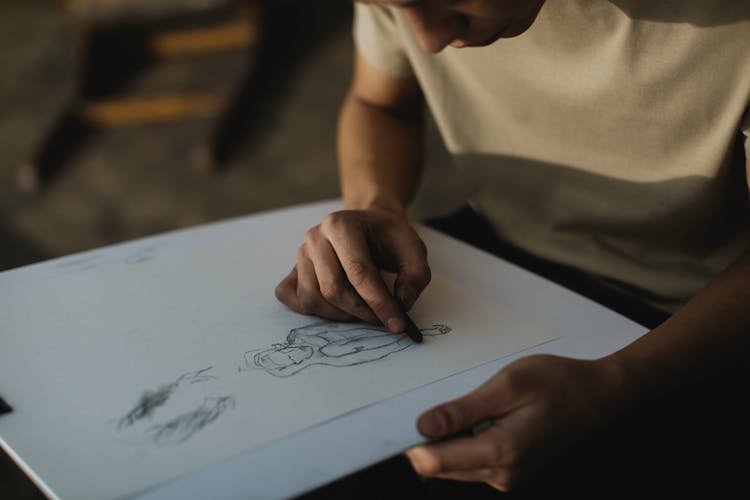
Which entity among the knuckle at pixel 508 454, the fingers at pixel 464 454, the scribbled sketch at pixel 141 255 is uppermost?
the scribbled sketch at pixel 141 255

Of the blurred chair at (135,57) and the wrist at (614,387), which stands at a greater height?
the blurred chair at (135,57)

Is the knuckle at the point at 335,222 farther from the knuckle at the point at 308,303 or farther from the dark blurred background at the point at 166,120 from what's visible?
the dark blurred background at the point at 166,120

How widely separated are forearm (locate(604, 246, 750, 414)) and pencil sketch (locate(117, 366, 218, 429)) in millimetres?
307

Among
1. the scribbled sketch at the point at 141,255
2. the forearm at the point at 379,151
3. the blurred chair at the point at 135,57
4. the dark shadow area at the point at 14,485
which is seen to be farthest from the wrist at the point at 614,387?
the blurred chair at the point at 135,57

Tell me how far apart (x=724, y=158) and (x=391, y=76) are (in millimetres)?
404

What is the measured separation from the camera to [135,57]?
2.40 meters

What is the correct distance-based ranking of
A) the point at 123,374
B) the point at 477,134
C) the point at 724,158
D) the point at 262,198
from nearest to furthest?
the point at 123,374
the point at 724,158
the point at 477,134
the point at 262,198

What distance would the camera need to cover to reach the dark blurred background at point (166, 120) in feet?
6.41

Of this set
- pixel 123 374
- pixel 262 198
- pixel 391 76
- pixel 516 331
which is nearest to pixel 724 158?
pixel 516 331

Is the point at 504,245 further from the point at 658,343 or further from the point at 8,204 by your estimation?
the point at 8,204

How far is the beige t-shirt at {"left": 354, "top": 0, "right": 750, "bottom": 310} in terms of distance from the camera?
2.16 ft

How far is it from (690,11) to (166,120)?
5.92 ft

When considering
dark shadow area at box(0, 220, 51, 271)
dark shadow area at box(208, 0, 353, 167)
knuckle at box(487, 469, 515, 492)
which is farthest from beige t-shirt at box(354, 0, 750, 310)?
dark shadow area at box(0, 220, 51, 271)

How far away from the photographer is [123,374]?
57 centimetres
